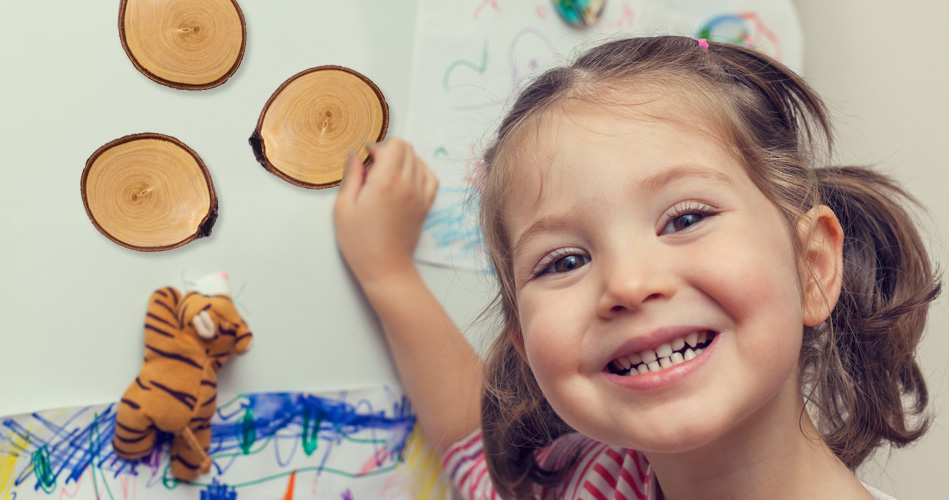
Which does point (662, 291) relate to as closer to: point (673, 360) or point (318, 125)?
point (673, 360)

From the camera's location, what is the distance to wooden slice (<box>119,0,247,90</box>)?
0.60 m

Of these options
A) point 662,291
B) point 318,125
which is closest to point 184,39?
point 318,125

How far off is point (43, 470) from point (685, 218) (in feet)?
1.73

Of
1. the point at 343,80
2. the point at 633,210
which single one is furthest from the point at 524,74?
the point at 633,210

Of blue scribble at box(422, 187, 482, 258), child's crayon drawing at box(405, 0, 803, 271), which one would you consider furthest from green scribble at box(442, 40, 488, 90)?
blue scribble at box(422, 187, 482, 258)

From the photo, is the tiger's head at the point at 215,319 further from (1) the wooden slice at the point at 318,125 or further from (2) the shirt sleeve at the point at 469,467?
(2) the shirt sleeve at the point at 469,467

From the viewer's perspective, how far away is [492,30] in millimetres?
792

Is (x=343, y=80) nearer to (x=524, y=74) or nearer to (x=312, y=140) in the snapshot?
(x=312, y=140)

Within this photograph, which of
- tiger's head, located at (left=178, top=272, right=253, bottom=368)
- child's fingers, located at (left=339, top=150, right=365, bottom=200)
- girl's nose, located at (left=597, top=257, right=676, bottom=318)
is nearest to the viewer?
girl's nose, located at (left=597, top=257, right=676, bottom=318)

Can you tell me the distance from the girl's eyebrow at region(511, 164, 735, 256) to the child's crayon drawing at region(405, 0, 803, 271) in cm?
19

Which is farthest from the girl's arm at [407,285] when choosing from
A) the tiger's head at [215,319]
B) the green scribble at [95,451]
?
the green scribble at [95,451]

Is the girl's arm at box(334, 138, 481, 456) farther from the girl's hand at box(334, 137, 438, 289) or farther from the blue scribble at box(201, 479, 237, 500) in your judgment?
the blue scribble at box(201, 479, 237, 500)

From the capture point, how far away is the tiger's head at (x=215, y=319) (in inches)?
23.4

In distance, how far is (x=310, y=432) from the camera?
0.68 m
